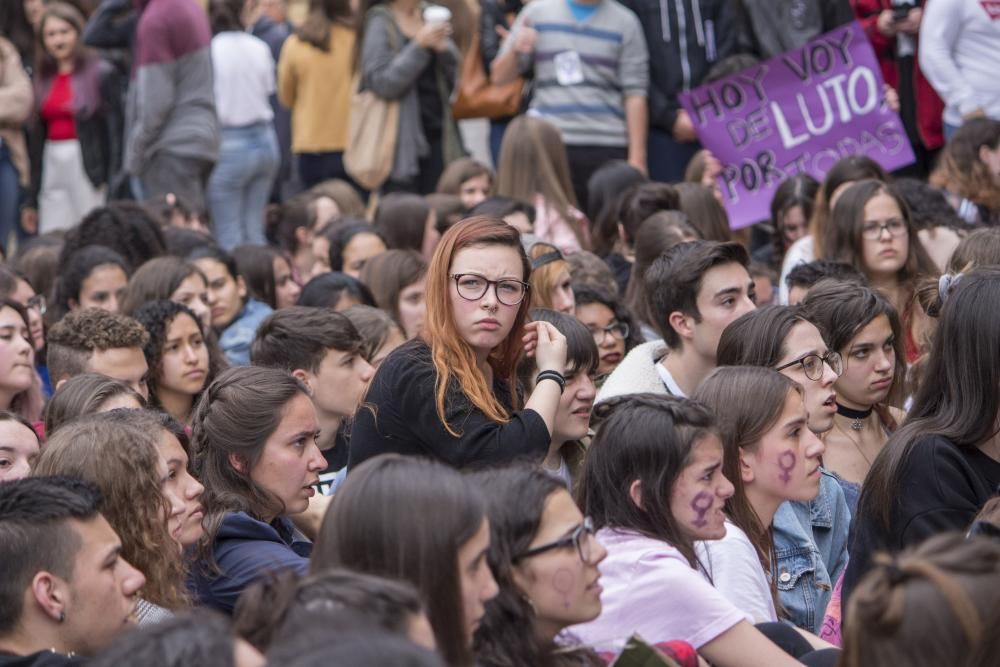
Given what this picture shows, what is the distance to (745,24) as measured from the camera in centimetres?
1099

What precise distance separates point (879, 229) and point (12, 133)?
6.76m

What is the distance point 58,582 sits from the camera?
369 cm

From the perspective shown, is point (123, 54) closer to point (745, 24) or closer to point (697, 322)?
point (745, 24)

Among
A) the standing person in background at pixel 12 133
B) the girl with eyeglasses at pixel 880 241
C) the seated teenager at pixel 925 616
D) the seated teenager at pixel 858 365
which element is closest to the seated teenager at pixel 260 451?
the seated teenager at pixel 858 365

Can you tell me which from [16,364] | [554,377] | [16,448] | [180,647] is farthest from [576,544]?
[16,364]

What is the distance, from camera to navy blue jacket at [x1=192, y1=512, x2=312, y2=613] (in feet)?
14.8

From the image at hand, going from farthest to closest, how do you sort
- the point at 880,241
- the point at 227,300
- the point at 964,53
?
the point at 964,53 → the point at 227,300 → the point at 880,241

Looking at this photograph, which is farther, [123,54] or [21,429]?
[123,54]

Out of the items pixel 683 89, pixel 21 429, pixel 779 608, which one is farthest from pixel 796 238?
pixel 21 429

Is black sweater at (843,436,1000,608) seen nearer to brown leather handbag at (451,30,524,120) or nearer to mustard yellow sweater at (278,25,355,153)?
brown leather handbag at (451,30,524,120)

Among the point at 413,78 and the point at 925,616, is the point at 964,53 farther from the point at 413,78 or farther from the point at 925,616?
the point at 925,616

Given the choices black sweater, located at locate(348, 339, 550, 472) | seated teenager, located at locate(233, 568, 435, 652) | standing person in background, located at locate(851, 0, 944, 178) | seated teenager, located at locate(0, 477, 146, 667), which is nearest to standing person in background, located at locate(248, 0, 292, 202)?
standing person in background, located at locate(851, 0, 944, 178)

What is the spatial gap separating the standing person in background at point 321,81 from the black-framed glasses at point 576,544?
8.27m

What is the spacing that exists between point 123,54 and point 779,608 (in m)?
8.82
